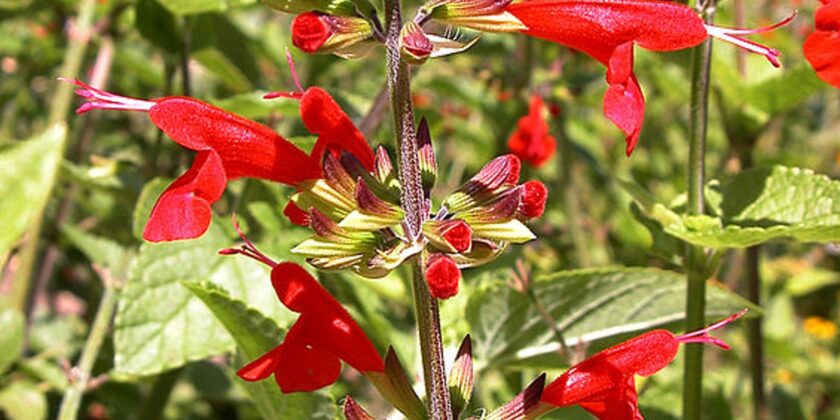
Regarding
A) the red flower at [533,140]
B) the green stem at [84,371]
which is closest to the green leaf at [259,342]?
the green stem at [84,371]

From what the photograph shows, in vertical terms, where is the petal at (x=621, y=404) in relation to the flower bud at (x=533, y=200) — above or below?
below

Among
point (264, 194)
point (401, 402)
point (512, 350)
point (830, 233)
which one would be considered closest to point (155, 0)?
point (264, 194)

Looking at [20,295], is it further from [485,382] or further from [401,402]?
[401,402]

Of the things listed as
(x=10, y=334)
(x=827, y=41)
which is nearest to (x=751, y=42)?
(x=827, y=41)

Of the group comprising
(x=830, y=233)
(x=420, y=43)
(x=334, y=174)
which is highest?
(x=420, y=43)

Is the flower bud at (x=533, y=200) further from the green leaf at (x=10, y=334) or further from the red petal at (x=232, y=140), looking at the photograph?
the green leaf at (x=10, y=334)

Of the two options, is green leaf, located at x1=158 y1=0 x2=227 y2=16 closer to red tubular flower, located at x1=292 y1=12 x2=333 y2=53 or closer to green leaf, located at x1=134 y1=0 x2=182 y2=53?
green leaf, located at x1=134 y1=0 x2=182 y2=53
